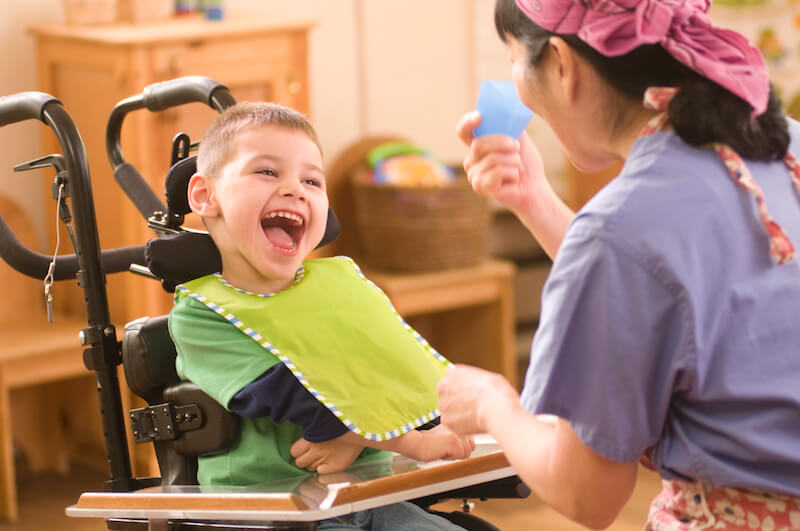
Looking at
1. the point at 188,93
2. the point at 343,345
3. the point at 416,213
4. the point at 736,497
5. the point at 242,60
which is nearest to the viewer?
the point at 736,497

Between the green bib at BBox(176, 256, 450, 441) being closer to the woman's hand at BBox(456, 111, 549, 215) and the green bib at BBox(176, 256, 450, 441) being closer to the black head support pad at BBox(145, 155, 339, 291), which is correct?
the black head support pad at BBox(145, 155, 339, 291)

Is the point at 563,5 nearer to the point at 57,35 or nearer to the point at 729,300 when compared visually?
the point at 729,300

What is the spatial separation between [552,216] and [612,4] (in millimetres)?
477

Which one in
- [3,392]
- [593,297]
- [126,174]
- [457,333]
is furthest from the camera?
[457,333]

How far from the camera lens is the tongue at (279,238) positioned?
5.26 feet

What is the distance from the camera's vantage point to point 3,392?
9.98 feet

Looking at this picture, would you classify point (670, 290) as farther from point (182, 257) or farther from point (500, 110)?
point (182, 257)

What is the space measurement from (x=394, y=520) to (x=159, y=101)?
87cm

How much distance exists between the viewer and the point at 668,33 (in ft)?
3.87

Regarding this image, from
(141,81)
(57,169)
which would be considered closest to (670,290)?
(57,169)

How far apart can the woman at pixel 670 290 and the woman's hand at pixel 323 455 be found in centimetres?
33

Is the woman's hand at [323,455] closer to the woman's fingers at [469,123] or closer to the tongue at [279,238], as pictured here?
the tongue at [279,238]

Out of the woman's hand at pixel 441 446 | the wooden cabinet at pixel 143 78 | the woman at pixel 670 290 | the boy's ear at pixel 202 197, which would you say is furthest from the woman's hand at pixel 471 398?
the wooden cabinet at pixel 143 78

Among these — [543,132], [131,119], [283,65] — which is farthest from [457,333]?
[131,119]
